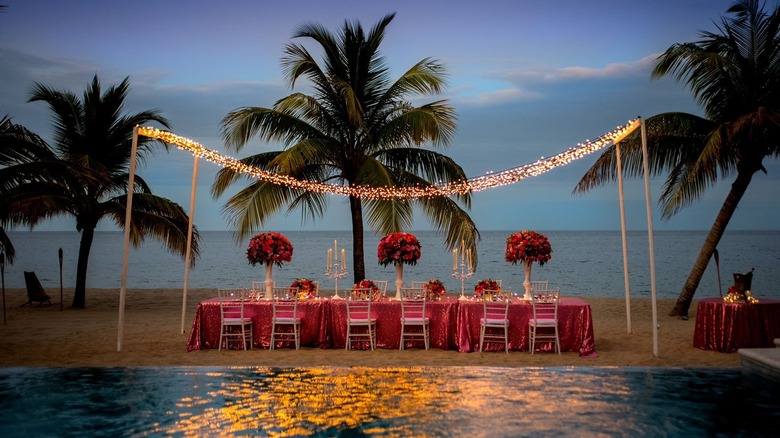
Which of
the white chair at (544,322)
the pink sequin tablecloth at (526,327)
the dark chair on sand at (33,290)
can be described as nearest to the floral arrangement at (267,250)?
the pink sequin tablecloth at (526,327)

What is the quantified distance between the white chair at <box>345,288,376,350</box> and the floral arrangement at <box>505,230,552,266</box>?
232cm

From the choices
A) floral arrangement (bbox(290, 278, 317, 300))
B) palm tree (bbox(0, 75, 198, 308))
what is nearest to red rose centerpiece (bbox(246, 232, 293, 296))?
floral arrangement (bbox(290, 278, 317, 300))

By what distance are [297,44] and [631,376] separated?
33.8 ft

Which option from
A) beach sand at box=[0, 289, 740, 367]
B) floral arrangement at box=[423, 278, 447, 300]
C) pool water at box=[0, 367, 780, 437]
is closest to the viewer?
pool water at box=[0, 367, 780, 437]

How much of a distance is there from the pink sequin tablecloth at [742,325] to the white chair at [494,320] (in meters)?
2.95

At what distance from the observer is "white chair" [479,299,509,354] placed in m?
10.8

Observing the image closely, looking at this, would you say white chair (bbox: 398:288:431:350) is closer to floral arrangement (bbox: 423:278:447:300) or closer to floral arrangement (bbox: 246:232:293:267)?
floral arrangement (bbox: 423:278:447:300)

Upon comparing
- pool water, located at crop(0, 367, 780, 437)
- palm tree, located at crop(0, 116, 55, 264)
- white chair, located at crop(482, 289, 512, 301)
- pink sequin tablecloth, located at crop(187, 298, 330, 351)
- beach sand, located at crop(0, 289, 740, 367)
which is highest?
palm tree, located at crop(0, 116, 55, 264)

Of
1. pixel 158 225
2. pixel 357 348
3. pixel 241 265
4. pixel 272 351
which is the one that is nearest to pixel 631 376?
pixel 357 348

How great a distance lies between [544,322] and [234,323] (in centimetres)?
463

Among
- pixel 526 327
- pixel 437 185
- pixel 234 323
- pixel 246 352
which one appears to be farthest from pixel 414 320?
pixel 437 185

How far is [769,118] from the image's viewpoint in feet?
40.3

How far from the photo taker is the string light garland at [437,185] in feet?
35.8

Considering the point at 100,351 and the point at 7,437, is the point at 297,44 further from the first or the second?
the point at 7,437
